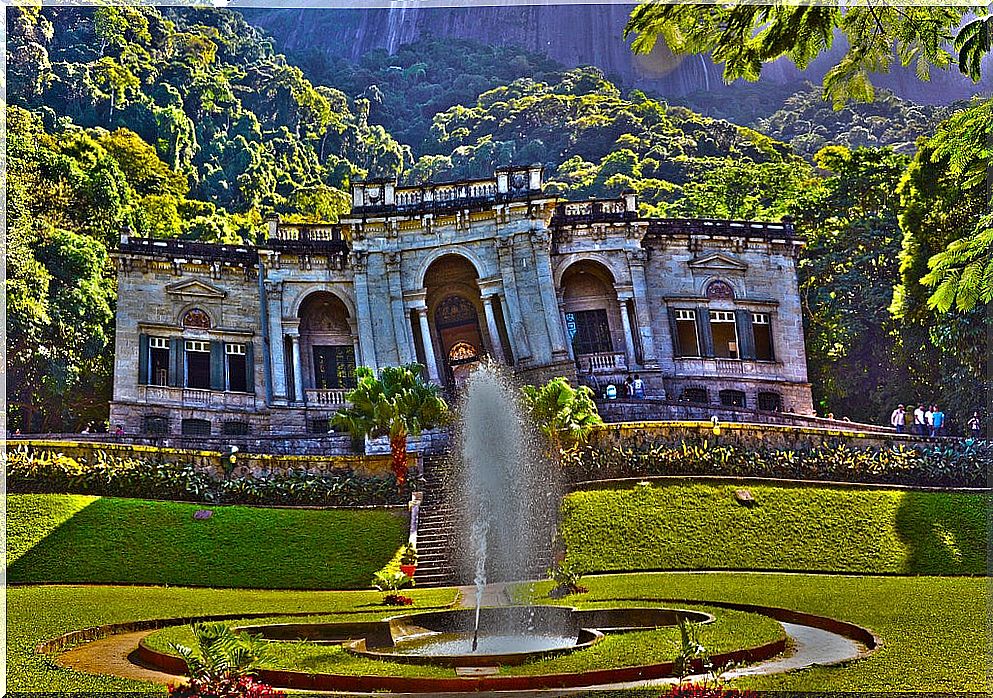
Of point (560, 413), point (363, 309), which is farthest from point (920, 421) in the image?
point (363, 309)

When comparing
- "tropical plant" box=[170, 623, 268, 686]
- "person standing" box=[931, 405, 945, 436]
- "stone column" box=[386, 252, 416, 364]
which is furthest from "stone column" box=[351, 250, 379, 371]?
"person standing" box=[931, 405, 945, 436]

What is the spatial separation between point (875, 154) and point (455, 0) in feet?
16.3

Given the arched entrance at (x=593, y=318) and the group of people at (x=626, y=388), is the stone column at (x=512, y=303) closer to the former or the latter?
the arched entrance at (x=593, y=318)

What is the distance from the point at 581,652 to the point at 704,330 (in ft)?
18.1

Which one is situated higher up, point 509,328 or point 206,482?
point 509,328

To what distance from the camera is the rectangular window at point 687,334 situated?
38.1 feet

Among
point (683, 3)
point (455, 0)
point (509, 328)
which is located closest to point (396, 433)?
point (509, 328)

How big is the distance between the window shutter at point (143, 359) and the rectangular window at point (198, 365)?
45 centimetres

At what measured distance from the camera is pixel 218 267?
1153cm

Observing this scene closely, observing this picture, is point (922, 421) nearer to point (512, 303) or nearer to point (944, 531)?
point (944, 531)

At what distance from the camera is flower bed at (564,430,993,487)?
36.4 feet

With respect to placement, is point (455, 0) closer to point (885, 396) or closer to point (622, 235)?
point (622, 235)

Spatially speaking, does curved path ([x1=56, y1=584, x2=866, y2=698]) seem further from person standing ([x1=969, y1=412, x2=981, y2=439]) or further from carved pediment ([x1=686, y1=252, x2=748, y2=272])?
carved pediment ([x1=686, y1=252, x2=748, y2=272])

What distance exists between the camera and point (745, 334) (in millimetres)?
11711
